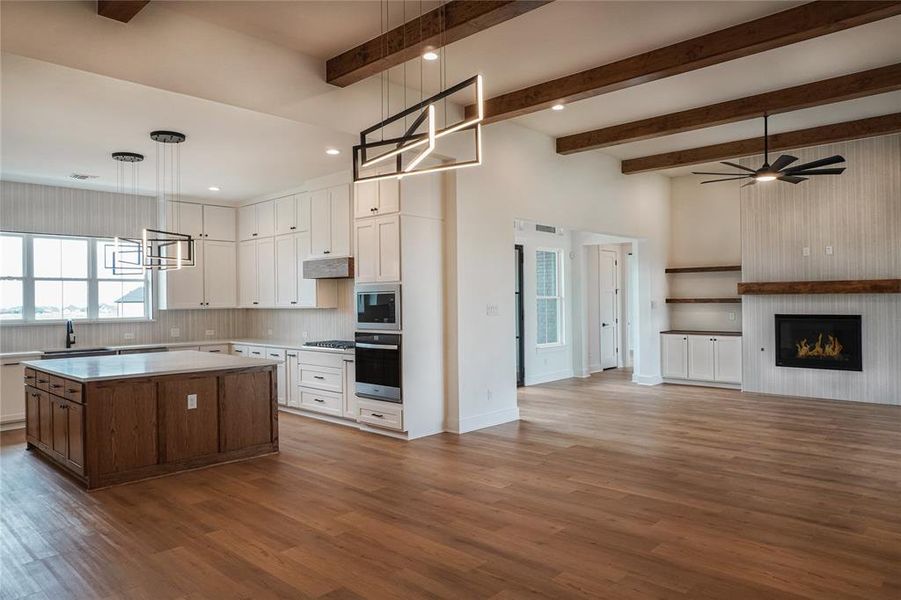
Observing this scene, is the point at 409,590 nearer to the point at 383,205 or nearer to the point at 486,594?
the point at 486,594

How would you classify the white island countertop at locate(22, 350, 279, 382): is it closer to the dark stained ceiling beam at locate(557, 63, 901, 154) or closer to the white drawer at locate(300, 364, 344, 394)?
the white drawer at locate(300, 364, 344, 394)

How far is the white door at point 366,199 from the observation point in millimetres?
5891

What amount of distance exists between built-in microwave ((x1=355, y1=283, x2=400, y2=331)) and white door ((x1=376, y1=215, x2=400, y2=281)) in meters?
0.11

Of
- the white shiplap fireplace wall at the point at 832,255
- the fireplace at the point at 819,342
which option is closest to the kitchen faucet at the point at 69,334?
the white shiplap fireplace wall at the point at 832,255

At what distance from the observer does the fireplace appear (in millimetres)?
7510

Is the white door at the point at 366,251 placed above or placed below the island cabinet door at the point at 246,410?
above

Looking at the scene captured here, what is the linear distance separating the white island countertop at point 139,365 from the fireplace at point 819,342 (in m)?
6.88

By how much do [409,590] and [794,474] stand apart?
3.33m

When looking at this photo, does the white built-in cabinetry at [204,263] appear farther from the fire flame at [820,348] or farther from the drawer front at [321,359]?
the fire flame at [820,348]

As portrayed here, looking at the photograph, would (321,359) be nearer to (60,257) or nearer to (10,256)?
(60,257)

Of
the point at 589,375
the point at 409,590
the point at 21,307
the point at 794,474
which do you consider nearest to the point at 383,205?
the point at 409,590

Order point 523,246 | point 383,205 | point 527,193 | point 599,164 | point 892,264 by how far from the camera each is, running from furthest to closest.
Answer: point 523,246 → point 599,164 → point 892,264 → point 527,193 → point 383,205

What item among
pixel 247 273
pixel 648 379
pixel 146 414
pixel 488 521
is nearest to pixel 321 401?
pixel 146 414

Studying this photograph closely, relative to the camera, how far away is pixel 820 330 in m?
7.75
